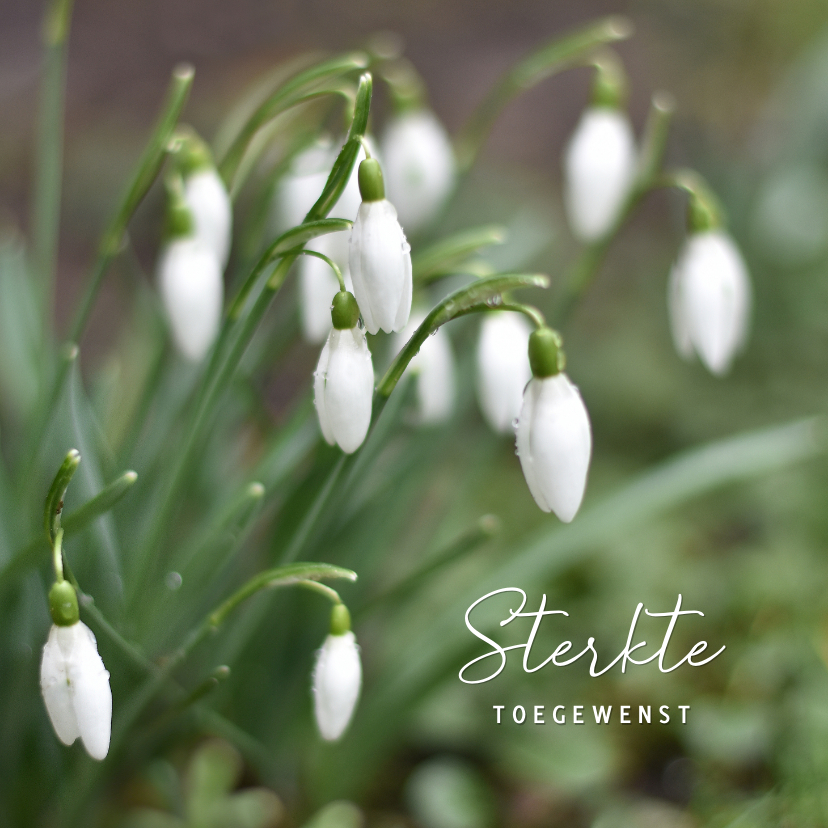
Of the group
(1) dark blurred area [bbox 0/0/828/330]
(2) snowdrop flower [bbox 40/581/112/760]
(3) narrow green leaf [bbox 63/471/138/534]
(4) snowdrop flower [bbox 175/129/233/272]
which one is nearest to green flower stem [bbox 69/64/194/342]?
(4) snowdrop flower [bbox 175/129/233/272]

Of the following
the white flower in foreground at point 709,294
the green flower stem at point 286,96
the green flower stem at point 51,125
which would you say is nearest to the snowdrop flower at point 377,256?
the green flower stem at point 286,96

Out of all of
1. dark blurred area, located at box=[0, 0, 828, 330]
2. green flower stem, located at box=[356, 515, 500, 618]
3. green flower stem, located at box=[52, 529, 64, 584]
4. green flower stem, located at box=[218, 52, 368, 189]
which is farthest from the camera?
dark blurred area, located at box=[0, 0, 828, 330]

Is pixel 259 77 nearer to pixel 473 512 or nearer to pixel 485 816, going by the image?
pixel 473 512

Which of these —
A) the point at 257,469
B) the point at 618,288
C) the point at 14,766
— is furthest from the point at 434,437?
the point at 618,288

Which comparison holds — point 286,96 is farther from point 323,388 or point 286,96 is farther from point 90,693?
point 90,693

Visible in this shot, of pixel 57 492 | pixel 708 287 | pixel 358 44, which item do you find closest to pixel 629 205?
pixel 708 287

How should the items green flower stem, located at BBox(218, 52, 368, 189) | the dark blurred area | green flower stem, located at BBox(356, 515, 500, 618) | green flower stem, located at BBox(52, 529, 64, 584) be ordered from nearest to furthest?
1. green flower stem, located at BBox(52, 529, 64, 584)
2. green flower stem, located at BBox(218, 52, 368, 189)
3. green flower stem, located at BBox(356, 515, 500, 618)
4. the dark blurred area

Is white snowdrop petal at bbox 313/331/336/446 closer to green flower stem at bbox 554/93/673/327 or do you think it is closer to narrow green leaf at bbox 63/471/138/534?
narrow green leaf at bbox 63/471/138/534
